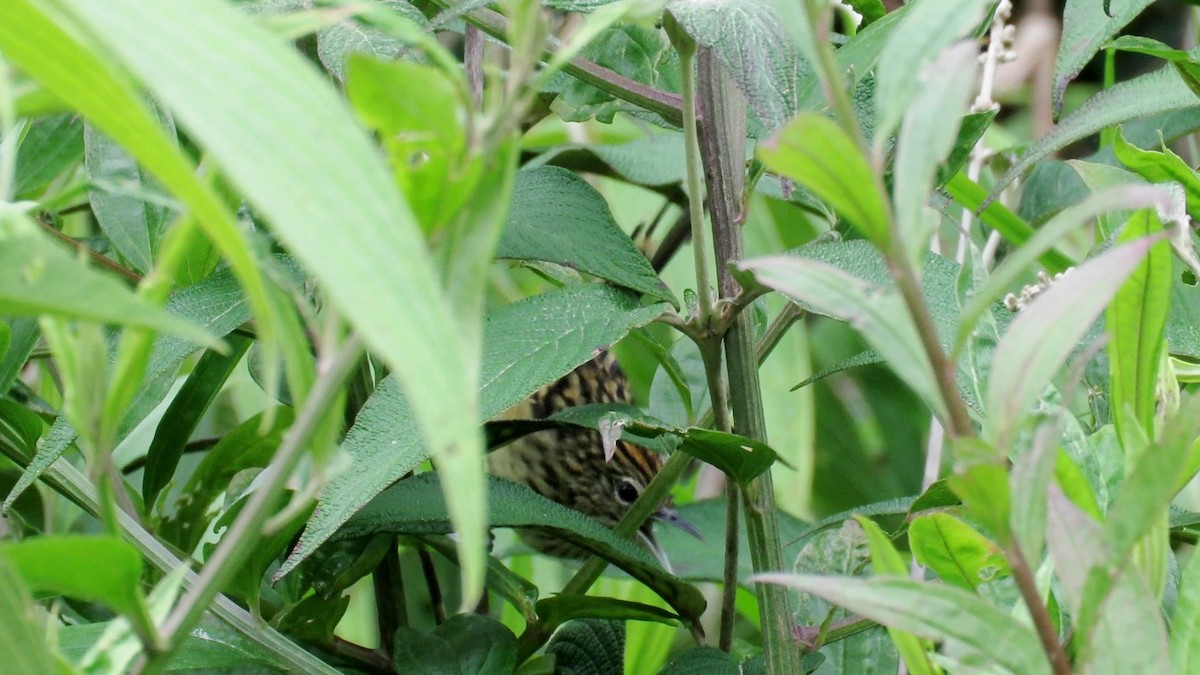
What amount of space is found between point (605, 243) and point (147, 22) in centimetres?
37

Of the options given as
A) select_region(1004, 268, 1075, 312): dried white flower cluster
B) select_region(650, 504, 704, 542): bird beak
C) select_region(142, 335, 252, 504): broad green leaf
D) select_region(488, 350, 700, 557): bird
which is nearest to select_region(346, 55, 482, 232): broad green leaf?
select_region(1004, 268, 1075, 312): dried white flower cluster

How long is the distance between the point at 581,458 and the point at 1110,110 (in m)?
1.01

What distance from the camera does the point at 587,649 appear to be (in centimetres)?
66

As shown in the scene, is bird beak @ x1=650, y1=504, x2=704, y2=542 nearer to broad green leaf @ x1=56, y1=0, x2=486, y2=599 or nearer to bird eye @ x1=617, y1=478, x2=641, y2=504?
bird eye @ x1=617, y1=478, x2=641, y2=504

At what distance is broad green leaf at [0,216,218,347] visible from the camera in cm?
20

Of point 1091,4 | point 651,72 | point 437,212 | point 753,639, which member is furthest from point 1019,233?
point 437,212

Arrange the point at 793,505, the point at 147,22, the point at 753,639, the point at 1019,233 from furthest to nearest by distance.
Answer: the point at 793,505
the point at 753,639
the point at 1019,233
the point at 147,22

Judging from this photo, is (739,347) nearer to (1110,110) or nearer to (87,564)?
(1110,110)

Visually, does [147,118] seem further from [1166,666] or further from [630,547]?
[630,547]

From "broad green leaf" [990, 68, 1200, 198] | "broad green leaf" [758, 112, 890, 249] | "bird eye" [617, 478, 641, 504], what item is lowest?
"broad green leaf" [758, 112, 890, 249]

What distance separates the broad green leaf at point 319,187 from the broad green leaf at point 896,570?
166 millimetres

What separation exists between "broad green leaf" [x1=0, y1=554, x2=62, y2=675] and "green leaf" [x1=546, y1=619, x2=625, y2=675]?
0.43 meters

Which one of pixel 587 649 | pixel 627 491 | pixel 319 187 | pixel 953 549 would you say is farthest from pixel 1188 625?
pixel 627 491

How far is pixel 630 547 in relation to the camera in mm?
576
